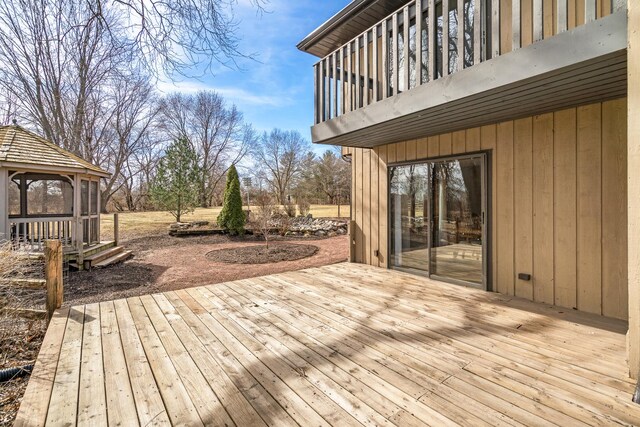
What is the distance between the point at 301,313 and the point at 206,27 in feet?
10.1

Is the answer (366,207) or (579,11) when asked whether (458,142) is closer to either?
(579,11)

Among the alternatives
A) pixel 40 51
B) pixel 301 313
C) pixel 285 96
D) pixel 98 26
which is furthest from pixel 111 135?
pixel 301 313

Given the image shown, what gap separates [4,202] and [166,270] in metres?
3.24

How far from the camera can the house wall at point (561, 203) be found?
123 inches

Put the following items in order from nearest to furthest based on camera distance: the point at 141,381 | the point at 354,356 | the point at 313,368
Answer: the point at 141,381, the point at 313,368, the point at 354,356

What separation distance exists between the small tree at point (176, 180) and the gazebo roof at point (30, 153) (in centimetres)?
505

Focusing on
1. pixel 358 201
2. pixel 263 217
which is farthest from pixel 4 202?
pixel 358 201

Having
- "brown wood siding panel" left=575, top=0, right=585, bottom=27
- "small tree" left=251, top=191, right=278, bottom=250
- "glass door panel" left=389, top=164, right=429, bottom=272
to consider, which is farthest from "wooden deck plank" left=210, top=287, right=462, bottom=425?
"small tree" left=251, top=191, right=278, bottom=250

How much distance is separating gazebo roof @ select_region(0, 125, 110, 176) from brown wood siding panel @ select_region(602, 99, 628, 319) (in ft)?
30.3

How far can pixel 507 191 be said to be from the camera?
392cm

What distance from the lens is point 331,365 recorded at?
2.25 m

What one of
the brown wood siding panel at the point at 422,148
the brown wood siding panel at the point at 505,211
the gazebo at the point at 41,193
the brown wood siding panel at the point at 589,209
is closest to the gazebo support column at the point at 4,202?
the gazebo at the point at 41,193

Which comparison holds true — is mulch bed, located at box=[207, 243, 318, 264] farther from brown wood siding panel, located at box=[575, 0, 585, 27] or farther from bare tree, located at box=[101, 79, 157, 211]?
bare tree, located at box=[101, 79, 157, 211]

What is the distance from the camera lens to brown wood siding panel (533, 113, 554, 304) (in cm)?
356
